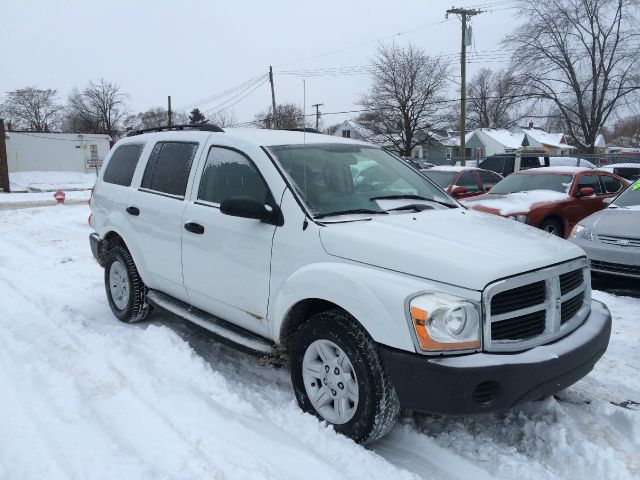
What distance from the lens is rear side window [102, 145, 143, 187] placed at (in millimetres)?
→ 5219

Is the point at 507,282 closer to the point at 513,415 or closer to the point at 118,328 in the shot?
the point at 513,415

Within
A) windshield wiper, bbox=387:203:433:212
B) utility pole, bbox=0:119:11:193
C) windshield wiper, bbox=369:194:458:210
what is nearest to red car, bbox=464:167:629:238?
windshield wiper, bbox=369:194:458:210

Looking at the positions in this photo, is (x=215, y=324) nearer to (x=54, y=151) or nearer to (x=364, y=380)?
(x=364, y=380)

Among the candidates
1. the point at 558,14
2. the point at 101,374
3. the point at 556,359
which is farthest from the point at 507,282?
the point at 558,14

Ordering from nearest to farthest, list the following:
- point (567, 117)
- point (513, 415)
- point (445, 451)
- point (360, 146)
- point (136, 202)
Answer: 1. point (445, 451)
2. point (513, 415)
3. point (360, 146)
4. point (136, 202)
5. point (567, 117)

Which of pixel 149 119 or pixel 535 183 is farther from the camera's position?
pixel 149 119

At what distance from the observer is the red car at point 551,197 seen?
8945mm

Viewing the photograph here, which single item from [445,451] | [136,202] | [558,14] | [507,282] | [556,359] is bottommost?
[445,451]

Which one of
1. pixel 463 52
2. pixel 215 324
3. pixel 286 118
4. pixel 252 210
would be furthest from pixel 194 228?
pixel 286 118

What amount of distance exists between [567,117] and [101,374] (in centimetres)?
4619

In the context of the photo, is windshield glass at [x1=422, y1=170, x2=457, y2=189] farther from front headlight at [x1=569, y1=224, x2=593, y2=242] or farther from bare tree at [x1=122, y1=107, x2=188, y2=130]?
bare tree at [x1=122, y1=107, x2=188, y2=130]

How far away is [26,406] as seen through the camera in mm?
3504

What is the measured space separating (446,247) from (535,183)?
27.0 feet

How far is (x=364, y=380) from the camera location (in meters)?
2.90
